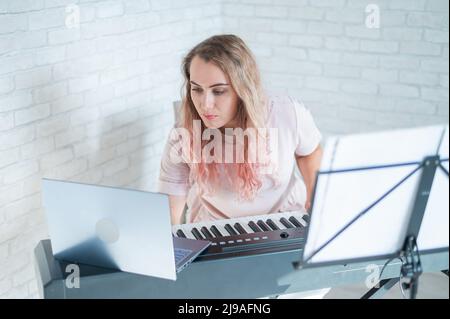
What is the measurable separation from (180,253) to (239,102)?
28.7 inches

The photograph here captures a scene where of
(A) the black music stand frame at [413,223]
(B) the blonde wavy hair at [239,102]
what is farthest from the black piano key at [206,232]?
(A) the black music stand frame at [413,223]

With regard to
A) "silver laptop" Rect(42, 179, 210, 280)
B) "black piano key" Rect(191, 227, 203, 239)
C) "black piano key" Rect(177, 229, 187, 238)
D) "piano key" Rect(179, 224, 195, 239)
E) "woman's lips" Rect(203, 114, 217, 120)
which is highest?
"woman's lips" Rect(203, 114, 217, 120)

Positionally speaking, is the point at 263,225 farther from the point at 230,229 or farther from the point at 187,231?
the point at 187,231

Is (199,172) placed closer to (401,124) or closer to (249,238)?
(249,238)

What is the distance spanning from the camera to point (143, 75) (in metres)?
2.79

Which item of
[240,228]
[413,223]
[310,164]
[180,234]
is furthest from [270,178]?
[413,223]

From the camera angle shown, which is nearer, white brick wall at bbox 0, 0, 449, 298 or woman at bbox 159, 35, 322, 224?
woman at bbox 159, 35, 322, 224

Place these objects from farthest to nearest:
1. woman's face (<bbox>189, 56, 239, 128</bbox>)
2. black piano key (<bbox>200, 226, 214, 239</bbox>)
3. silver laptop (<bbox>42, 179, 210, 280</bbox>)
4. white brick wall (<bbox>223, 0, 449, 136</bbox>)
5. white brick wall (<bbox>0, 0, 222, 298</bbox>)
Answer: white brick wall (<bbox>223, 0, 449, 136</bbox>)
white brick wall (<bbox>0, 0, 222, 298</bbox>)
woman's face (<bbox>189, 56, 239, 128</bbox>)
black piano key (<bbox>200, 226, 214, 239</bbox>)
silver laptop (<bbox>42, 179, 210, 280</bbox>)

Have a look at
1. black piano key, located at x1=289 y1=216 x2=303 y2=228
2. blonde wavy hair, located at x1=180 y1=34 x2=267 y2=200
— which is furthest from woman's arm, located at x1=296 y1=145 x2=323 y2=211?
black piano key, located at x1=289 y1=216 x2=303 y2=228

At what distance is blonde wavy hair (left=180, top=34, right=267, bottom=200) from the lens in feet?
6.93

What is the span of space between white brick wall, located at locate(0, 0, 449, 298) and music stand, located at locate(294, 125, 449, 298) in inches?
51.0

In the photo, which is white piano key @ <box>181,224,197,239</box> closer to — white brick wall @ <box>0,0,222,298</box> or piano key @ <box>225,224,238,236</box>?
piano key @ <box>225,224,238,236</box>

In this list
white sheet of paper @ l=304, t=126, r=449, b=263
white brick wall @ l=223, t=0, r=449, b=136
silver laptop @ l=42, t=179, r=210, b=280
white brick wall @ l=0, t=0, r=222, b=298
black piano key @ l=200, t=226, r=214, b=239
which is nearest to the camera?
white sheet of paper @ l=304, t=126, r=449, b=263

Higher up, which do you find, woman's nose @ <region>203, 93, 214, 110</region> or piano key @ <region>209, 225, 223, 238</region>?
woman's nose @ <region>203, 93, 214, 110</region>
